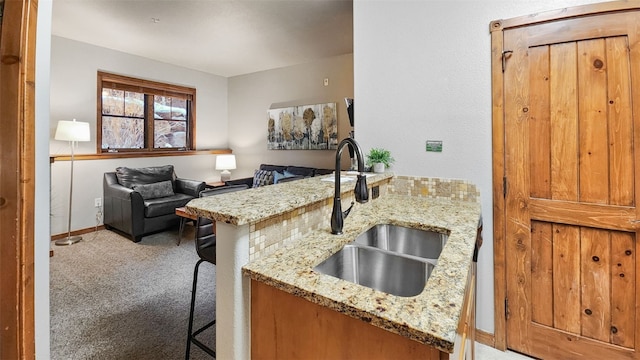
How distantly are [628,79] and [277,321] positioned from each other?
205 centimetres

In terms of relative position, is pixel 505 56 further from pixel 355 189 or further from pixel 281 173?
pixel 281 173

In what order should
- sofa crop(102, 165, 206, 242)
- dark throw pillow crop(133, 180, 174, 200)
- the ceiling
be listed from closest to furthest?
the ceiling < sofa crop(102, 165, 206, 242) < dark throw pillow crop(133, 180, 174, 200)

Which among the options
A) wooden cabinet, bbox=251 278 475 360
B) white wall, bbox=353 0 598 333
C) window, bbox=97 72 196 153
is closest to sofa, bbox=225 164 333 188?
window, bbox=97 72 196 153

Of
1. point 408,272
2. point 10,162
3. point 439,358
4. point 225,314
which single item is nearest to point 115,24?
point 10,162

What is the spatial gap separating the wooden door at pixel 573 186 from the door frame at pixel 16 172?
213 cm

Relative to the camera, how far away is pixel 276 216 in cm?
106

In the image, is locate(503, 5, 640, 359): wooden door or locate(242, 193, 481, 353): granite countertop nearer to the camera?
locate(242, 193, 481, 353): granite countertop

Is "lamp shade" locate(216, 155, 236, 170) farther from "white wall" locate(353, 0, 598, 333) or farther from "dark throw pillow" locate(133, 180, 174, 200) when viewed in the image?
"white wall" locate(353, 0, 598, 333)

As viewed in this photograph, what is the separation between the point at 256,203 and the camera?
1.06 meters

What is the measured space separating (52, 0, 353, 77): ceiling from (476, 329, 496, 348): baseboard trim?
9.80ft

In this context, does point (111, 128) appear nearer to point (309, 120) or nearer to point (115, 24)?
point (115, 24)

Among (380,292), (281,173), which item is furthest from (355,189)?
(281,173)

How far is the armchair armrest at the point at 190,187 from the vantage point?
438 centimetres

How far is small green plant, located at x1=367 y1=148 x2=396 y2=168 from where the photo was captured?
7.06ft
